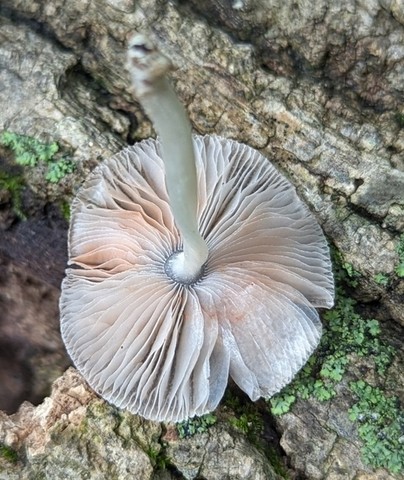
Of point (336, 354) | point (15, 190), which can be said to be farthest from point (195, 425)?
point (15, 190)

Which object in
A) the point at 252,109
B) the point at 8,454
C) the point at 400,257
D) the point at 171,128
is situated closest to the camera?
the point at 171,128

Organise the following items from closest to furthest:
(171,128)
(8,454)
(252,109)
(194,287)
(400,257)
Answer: (171,128), (8,454), (194,287), (400,257), (252,109)

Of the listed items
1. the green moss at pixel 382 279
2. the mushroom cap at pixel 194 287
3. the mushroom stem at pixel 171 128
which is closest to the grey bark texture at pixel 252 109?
the green moss at pixel 382 279

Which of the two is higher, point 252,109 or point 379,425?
point 252,109

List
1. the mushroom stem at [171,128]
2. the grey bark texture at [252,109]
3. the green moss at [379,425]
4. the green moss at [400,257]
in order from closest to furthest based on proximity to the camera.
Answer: the mushroom stem at [171,128] → the green moss at [379,425] → the grey bark texture at [252,109] → the green moss at [400,257]

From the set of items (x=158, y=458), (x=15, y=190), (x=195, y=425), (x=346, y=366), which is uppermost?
(x=346, y=366)

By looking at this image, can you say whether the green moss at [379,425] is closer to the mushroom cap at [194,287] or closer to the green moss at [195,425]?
the mushroom cap at [194,287]

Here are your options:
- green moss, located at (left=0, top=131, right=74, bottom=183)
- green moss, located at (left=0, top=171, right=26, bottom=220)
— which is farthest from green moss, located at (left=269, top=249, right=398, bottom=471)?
green moss, located at (left=0, top=171, right=26, bottom=220)

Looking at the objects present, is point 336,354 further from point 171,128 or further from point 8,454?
point 8,454
